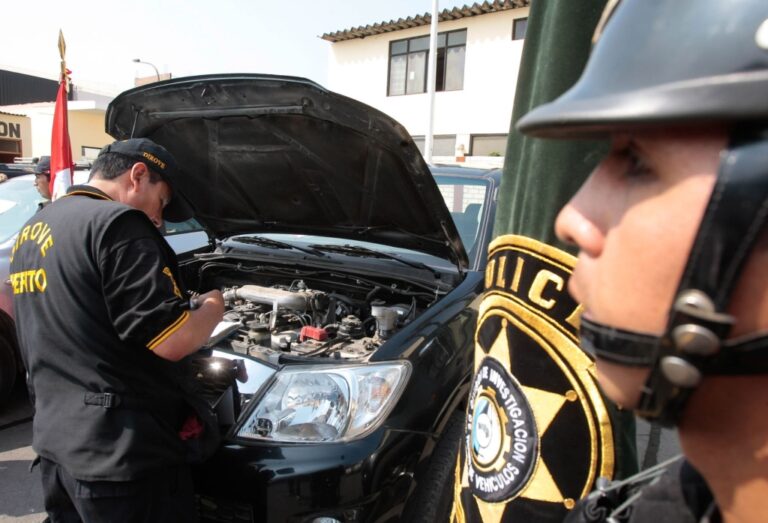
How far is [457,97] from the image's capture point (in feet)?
47.0

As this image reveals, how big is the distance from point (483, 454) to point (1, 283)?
3.52 m

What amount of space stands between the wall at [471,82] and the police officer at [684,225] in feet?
41.5

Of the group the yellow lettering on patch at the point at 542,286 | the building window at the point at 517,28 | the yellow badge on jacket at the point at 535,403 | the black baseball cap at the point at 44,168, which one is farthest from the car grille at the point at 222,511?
the building window at the point at 517,28

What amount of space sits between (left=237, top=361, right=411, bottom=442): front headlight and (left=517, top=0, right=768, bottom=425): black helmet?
4.02ft

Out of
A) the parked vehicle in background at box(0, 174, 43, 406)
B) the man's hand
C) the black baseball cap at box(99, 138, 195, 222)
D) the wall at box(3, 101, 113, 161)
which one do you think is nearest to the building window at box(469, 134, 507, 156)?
the parked vehicle in background at box(0, 174, 43, 406)

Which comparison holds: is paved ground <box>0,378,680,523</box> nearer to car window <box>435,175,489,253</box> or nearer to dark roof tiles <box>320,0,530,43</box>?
car window <box>435,175,489,253</box>

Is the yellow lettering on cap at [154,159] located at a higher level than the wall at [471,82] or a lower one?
lower

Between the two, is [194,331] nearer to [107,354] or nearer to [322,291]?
[107,354]

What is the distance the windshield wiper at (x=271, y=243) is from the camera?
3223mm

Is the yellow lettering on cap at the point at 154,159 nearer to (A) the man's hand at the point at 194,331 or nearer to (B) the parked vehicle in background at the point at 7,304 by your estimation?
(A) the man's hand at the point at 194,331

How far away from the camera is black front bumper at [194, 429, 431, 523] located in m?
1.65

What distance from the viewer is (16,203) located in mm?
4605

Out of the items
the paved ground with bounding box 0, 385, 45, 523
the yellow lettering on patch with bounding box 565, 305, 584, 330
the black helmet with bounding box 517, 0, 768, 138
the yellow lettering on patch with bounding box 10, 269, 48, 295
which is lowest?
the paved ground with bounding box 0, 385, 45, 523

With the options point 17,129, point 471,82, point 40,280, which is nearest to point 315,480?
point 40,280
